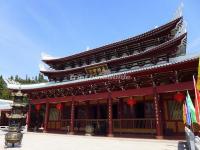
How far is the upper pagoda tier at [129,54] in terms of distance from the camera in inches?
663

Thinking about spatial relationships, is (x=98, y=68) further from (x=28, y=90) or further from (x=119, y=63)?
(x=28, y=90)

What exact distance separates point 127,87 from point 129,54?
457 centimetres

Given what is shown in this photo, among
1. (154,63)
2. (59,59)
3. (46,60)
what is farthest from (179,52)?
(46,60)

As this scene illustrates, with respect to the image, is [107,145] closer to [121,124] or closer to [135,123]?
[135,123]

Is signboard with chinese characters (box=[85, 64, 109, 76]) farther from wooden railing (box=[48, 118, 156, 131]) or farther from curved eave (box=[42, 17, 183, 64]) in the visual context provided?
wooden railing (box=[48, 118, 156, 131])

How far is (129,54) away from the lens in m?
19.7

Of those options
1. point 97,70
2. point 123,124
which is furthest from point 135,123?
point 97,70

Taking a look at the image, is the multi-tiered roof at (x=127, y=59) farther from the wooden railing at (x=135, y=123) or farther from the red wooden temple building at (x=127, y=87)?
the wooden railing at (x=135, y=123)

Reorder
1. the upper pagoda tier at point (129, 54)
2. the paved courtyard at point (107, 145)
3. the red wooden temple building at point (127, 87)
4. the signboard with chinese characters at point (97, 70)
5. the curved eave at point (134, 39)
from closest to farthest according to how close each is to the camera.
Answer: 1. the paved courtyard at point (107, 145)
2. the red wooden temple building at point (127, 87)
3. the upper pagoda tier at point (129, 54)
4. the curved eave at point (134, 39)
5. the signboard with chinese characters at point (97, 70)

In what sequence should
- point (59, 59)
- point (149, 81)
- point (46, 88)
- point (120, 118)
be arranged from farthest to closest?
point (59, 59) < point (46, 88) < point (120, 118) < point (149, 81)

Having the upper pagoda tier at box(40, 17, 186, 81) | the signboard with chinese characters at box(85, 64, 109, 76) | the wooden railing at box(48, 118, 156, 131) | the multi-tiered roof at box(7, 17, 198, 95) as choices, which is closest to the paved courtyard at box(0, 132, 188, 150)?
the wooden railing at box(48, 118, 156, 131)

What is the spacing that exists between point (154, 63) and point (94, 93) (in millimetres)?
5309

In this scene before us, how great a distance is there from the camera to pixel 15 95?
1302 centimetres

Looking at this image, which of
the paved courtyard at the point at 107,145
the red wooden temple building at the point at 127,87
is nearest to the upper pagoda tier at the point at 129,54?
the red wooden temple building at the point at 127,87
